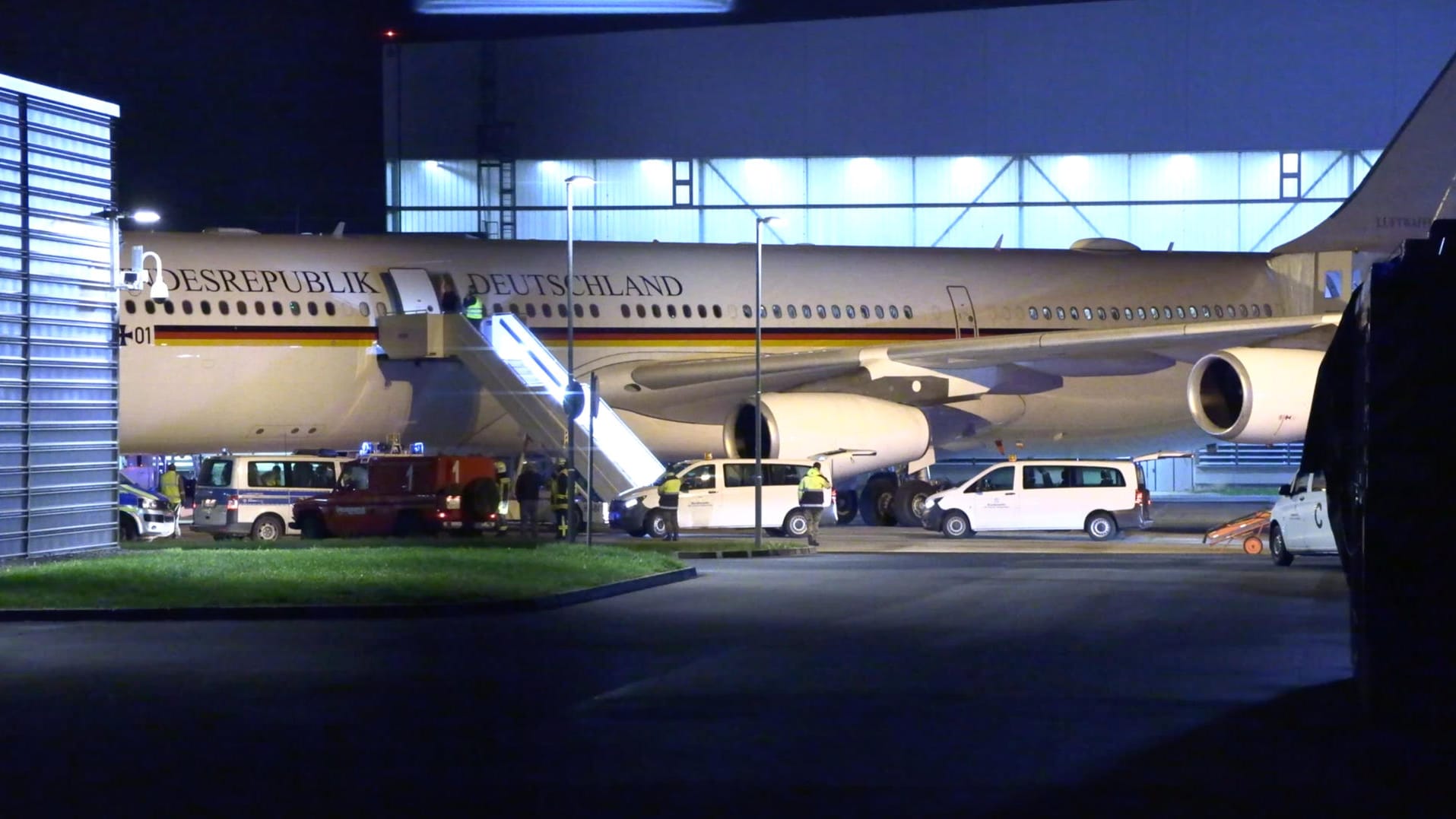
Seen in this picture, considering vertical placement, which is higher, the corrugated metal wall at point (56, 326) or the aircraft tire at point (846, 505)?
the corrugated metal wall at point (56, 326)

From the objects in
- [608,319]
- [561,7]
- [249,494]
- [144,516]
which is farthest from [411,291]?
[561,7]


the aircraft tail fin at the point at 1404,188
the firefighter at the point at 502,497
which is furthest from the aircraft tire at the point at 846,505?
the aircraft tail fin at the point at 1404,188

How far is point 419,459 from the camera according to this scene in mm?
27469

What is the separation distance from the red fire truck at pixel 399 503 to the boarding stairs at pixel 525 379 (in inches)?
49.1

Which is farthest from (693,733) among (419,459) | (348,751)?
(419,459)

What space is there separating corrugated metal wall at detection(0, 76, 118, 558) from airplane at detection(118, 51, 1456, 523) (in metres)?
4.42

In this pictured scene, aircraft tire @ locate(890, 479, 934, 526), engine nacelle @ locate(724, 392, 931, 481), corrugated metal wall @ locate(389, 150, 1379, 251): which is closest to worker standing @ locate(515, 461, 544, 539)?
engine nacelle @ locate(724, 392, 931, 481)

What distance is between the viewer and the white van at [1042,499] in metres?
29.9

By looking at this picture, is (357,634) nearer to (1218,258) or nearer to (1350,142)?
(1218,258)

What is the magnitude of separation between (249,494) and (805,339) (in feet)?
31.1

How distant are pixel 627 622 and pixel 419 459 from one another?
12.6 m

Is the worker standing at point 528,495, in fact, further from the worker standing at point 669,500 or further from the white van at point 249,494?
the white van at point 249,494

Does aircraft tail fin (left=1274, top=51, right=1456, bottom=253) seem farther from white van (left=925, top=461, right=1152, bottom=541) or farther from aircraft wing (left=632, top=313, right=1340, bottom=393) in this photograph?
white van (left=925, top=461, right=1152, bottom=541)

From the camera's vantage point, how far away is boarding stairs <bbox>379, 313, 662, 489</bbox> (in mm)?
27344
